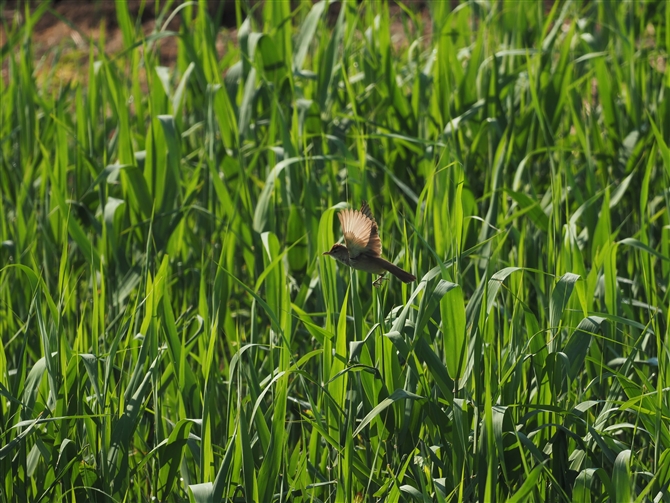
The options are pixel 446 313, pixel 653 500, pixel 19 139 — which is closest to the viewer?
pixel 653 500

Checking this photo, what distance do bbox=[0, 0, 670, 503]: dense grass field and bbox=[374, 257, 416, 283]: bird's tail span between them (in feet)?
0.21

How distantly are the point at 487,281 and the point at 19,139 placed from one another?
1721mm

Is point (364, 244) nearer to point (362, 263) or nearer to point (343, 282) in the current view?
point (362, 263)

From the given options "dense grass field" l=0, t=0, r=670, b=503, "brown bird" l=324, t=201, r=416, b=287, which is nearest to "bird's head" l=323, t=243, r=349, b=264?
"brown bird" l=324, t=201, r=416, b=287

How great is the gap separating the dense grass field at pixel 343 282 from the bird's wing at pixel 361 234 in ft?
0.36

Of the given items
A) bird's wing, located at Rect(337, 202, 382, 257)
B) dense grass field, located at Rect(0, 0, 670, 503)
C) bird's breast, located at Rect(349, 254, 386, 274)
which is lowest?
dense grass field, located at Rect(0, 0, 670, 503)

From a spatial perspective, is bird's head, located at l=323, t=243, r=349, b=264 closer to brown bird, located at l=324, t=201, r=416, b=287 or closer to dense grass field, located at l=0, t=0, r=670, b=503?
brown bird, located at l=324, t=201, r=416, b=287

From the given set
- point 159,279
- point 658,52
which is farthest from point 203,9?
point 658,52

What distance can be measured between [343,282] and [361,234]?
504 millimetres

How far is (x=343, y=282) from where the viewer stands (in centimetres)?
192

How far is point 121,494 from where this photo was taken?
1544 mm

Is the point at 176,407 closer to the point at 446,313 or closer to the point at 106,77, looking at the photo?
the point at 446,313

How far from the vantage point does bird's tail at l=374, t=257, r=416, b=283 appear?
1.38m

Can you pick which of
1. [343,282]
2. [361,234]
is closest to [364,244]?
[361,234]
